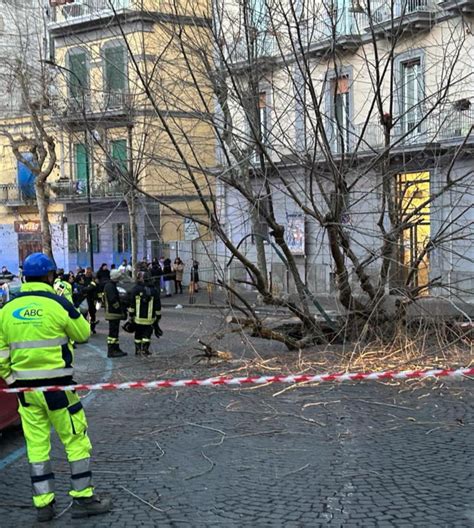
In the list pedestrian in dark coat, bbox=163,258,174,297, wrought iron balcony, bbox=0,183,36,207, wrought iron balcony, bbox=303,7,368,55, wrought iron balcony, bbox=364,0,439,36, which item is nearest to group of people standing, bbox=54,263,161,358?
wrought iron balcony, bbox=303,7,368,55

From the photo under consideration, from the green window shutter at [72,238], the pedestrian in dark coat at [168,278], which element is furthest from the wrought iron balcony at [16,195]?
the pedestrian in dark coat at [168,278]

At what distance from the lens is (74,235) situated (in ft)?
118

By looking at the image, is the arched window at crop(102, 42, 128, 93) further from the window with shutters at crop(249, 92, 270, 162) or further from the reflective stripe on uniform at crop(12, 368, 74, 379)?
the reflective stripe on uniform at crop(12, 368, 74, 379)

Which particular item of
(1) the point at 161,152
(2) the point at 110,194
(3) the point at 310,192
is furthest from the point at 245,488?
(2) the point at 110,194

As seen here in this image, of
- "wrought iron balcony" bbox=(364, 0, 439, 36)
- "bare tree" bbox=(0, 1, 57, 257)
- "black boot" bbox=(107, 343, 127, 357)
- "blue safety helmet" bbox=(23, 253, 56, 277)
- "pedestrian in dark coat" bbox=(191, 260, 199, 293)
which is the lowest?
"black boot" bbox=(107, 343, 127, 357)

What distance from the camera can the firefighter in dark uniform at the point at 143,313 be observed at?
12.0 meters

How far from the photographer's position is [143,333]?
39.8ft

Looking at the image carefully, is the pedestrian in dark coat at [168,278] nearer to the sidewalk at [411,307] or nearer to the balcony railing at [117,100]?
the balcony railing at [117,100]

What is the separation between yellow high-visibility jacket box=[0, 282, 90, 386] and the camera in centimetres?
473

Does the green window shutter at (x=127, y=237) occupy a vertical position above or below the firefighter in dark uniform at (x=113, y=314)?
above

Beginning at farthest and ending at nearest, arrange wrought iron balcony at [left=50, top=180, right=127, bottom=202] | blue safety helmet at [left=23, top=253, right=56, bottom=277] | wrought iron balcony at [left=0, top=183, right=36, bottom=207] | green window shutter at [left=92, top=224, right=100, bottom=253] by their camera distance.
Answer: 1. wrought iron balcony at [left=0, top=183, right=36, bottom=207]
2. green window shutter at [left=92, top=224, right=100, bottom=253]
3. wrought iron balcony at [left=50, top=180, right=127, bottom=202]
4. blue safety helmet at [left=23, top=253, right=56, bottom=277]

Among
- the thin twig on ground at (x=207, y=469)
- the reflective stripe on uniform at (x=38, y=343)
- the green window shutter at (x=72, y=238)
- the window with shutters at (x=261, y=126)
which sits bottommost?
the thin twig on ground at (x=207, y=469)

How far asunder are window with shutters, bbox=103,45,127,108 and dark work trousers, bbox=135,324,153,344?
4020mm

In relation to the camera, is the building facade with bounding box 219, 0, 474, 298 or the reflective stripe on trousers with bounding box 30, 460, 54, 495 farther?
the building facade with bounding box 219, 0, 474, 298
